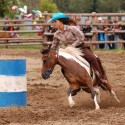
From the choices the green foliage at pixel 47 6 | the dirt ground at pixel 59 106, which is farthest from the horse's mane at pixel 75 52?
the green foliage at pixel 47 6

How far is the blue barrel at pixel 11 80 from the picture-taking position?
9.88m

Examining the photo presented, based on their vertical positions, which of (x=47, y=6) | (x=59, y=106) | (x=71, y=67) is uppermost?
(x=71, y=67)

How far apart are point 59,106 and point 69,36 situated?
136 centimetres

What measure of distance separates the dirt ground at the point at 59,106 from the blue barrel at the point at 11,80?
0.31 meters

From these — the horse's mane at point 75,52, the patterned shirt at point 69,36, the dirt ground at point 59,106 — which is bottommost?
the dirt ground at point 59,106

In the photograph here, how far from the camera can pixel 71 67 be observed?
10352 millimetres

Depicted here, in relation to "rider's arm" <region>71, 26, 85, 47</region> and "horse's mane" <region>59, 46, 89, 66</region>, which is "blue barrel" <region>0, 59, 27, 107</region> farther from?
"rider's arm" <region>71, 26, 85, 47</region>

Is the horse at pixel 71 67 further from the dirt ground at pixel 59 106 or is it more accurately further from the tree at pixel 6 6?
the tree at pixel 6 6

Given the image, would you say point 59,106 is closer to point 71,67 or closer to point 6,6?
point 71,67

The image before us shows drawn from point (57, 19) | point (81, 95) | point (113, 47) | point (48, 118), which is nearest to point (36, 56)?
point (113, 47)

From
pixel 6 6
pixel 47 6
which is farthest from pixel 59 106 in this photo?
pixel 47 6

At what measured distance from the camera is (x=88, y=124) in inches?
303

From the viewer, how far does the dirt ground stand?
324 inches

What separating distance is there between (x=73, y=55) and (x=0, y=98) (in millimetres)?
1638
